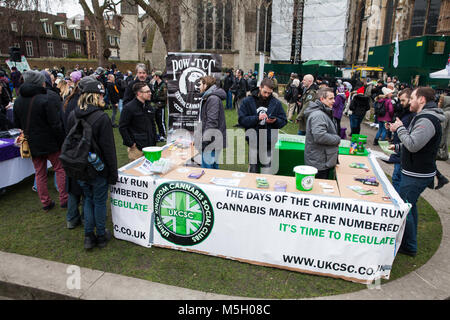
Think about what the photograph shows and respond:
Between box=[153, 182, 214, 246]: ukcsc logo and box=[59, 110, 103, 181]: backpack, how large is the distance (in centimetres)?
79

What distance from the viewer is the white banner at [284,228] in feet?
10.0

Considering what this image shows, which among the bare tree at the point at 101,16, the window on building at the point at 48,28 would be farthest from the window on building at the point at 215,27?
the window on building at the point at 48,28

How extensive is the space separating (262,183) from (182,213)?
966mm

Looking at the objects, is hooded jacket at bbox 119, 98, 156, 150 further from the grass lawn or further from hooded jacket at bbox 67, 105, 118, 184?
the grass lawn

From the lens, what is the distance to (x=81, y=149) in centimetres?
333

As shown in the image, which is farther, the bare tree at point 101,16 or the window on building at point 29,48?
the window on building at point 29,48

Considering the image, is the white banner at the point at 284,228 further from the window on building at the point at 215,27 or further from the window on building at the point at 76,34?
the window on building at the point at 76,34

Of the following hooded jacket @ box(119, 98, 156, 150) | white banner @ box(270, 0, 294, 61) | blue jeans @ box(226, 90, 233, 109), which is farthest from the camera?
white banner @ box(270, 0, 294, 61)

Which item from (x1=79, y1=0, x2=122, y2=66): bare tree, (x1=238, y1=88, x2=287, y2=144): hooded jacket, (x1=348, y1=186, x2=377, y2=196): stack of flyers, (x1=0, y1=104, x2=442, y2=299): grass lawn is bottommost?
(x1=0, y1=104, x2=442, y2=299): grass lawn

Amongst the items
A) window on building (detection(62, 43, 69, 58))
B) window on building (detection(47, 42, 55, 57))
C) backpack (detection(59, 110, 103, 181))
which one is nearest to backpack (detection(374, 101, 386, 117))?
backpack (detection(59, 110, 103, 181))

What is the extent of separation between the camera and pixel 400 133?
3.40 m

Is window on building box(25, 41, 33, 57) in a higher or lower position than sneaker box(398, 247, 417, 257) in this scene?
higher

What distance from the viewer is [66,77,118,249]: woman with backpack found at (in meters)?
3.40
